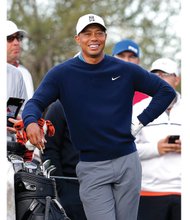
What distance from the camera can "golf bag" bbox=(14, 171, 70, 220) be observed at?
5016 mm

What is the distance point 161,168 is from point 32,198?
1.74 metres

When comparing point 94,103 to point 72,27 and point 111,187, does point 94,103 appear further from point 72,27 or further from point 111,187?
point 72,27

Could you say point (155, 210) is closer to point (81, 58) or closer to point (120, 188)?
point (120, 188)

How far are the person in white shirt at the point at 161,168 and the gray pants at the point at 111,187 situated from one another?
1253 mm

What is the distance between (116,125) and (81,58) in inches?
20.5

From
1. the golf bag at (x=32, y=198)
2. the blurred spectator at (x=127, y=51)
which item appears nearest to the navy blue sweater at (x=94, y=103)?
the golf bag at (x=32, y=198)

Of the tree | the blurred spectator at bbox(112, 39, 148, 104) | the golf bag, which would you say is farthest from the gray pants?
the tree

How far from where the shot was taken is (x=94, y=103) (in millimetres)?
5012

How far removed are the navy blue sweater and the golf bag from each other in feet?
1.10

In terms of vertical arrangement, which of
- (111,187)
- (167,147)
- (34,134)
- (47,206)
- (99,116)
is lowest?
(47,206)

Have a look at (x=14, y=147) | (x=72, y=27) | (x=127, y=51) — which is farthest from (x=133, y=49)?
(x=72, y=27)

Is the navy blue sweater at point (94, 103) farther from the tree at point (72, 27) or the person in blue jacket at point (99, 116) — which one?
the tree at point (72, 27)

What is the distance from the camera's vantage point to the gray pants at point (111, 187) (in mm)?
5043

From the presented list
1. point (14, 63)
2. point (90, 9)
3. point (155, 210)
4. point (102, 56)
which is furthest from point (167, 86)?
point (90, 9)
